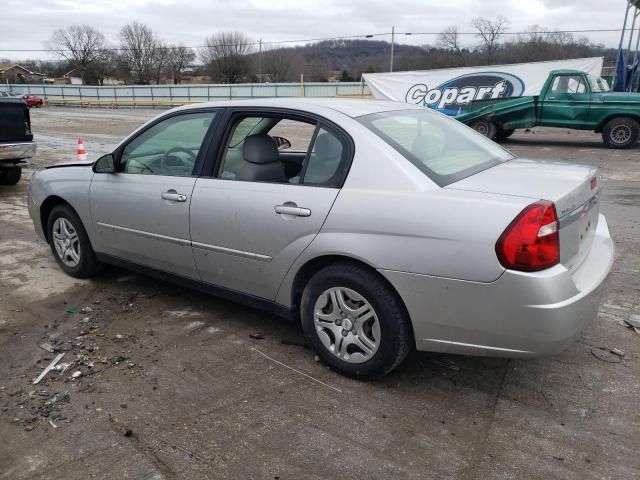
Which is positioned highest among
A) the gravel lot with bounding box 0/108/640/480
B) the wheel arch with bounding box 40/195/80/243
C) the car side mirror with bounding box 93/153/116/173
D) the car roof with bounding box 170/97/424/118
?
the car roof with bounding box 170/97/424/118

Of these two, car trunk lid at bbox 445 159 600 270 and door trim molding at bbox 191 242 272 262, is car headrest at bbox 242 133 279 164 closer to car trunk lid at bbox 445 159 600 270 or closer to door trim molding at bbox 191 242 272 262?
door trim molding at bbox 191 242 272 262

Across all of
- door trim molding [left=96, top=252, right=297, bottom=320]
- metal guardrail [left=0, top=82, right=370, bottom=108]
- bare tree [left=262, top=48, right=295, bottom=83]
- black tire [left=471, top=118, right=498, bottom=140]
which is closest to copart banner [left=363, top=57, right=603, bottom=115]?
black tire [left=471, top=118, right=498, bottom=140]

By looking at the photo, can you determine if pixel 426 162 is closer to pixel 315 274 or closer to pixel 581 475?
pixel 315 274

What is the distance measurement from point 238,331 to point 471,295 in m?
1.85

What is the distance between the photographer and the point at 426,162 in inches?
123

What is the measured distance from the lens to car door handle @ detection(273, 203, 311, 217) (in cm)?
317

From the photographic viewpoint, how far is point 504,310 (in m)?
2.62

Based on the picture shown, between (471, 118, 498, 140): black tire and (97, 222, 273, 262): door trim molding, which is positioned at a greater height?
(471, 118, 498, 140): black tire

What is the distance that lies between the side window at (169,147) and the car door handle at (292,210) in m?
0.92

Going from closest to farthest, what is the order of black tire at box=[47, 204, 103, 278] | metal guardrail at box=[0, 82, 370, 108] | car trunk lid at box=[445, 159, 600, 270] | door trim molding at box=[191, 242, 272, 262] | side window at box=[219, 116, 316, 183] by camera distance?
car trunk lid at box=[445, 159, 600, 270] → door trim molding at box=[191, 242, 272, 262] → side window at box=[219, 116, 316, 183] → black tire at box=[47, 204, 103, 278] → metal guardrail at box=[0, 82, 370, 108]

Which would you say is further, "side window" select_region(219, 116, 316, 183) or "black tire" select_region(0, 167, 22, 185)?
"black tire" select_region(0, 167, 22, 185)

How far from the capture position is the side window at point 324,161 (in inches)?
125

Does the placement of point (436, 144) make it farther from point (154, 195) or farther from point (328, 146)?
point (154, 195)

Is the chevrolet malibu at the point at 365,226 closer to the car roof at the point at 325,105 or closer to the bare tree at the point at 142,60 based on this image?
the car roof at the point at 325,105
